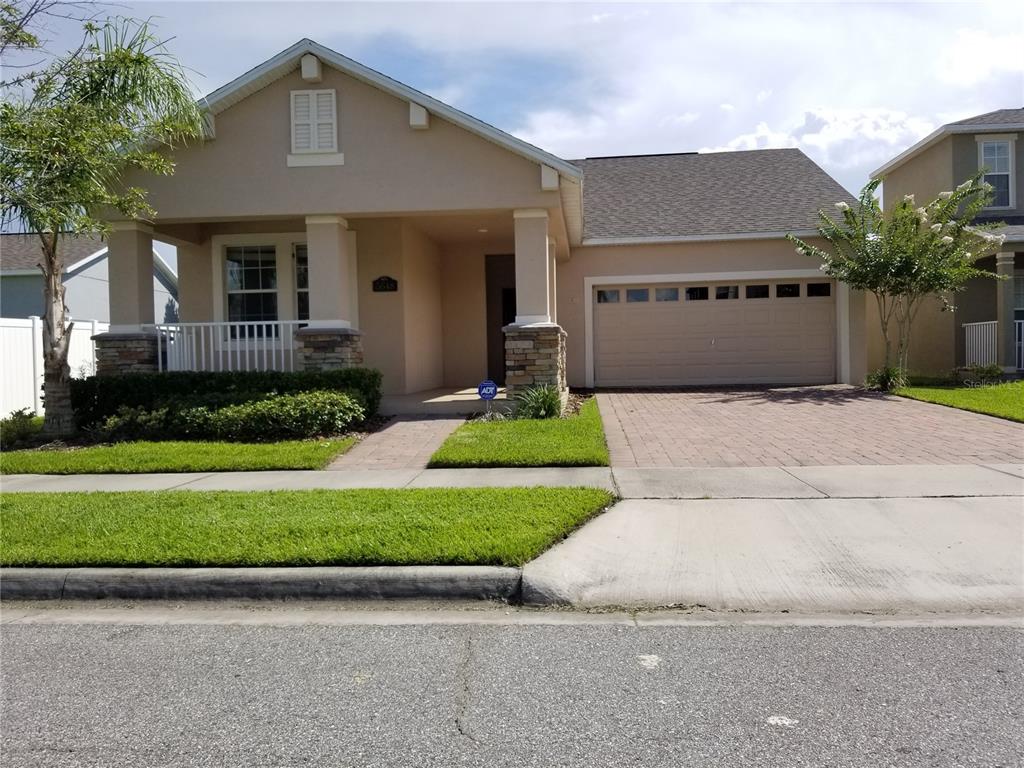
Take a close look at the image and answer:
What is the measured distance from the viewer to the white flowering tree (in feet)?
48.8

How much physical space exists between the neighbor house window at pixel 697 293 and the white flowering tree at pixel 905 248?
7.33ft

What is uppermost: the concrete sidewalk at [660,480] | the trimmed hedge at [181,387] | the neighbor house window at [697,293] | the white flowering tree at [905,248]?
the white flowering tree at [905,248]

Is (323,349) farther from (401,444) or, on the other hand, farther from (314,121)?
(314,121)

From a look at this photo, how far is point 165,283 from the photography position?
28312mm

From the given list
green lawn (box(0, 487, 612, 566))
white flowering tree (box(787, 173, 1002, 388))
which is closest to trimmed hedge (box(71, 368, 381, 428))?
green lawn (box(0, 487, 612, 566))

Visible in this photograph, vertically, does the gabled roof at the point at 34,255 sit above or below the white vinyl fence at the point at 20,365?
above

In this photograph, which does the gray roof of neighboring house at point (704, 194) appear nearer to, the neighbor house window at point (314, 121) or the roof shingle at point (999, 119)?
the roof shingle at point (999, 119)

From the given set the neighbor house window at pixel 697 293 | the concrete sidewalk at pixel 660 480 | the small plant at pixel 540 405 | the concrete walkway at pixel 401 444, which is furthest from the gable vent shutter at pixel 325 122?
the neighbor house window at pixel 697 293

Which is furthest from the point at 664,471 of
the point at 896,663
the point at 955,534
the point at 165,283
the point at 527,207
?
the point at 165,283

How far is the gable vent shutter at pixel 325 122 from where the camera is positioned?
12289 mm

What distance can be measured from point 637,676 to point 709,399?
11267 mm

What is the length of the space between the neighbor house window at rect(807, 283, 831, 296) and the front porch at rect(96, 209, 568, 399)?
5.48 metres

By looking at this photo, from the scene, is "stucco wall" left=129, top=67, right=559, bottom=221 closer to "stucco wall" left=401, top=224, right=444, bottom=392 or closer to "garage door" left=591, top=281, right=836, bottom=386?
"stucco wall" left=401, top=224, right=444, bottom=392

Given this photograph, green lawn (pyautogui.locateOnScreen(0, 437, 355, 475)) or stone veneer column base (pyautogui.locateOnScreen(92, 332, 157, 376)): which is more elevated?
stone veneer column base (pyautogui.locateOnScreen(92, 332, 157, 376))
